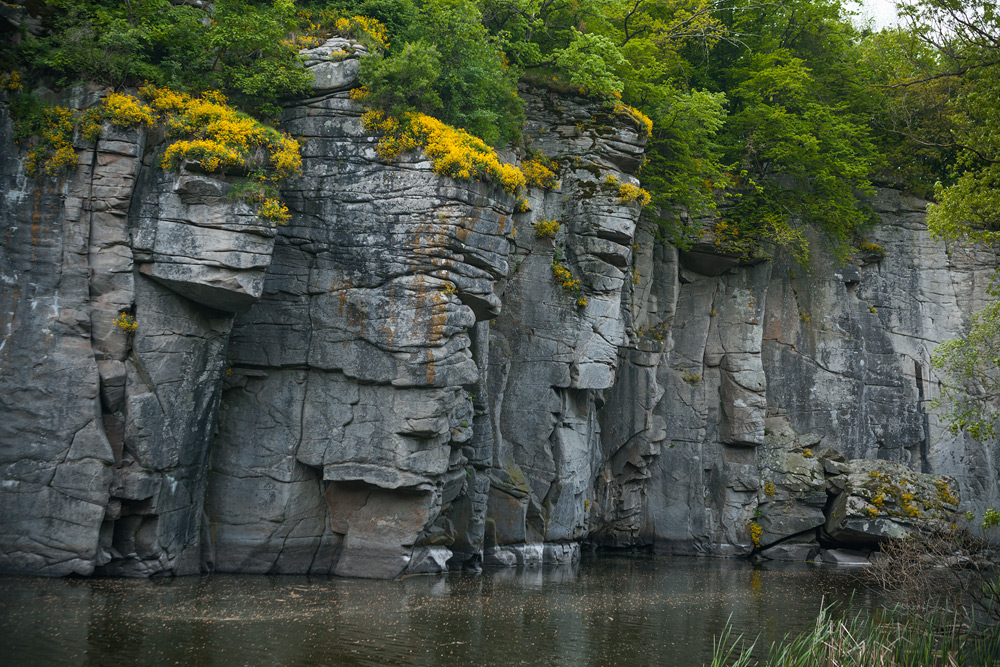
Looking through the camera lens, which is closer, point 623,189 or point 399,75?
point 399,75

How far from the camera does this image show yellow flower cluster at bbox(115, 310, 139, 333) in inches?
716

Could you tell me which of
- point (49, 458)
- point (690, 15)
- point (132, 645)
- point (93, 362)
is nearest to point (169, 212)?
point (93, 362)

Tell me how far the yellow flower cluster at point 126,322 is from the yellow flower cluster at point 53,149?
3.51 m

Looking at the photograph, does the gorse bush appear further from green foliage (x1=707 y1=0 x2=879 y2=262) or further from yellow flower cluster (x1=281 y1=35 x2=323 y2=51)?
green foliage (x1=707 y1=0 x2=879 y2=262)

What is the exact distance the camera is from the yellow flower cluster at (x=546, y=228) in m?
25.9

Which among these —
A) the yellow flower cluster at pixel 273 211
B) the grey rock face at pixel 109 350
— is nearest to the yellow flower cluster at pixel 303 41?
the yellow flower cluster at pixel 273 211

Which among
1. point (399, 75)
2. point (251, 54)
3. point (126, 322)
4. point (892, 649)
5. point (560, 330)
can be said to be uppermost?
point (251, 54)

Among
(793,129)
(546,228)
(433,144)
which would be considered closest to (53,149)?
(433,144)

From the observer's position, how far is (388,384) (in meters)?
20.7

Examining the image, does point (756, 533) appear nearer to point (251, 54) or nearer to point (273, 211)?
point (273, 211)

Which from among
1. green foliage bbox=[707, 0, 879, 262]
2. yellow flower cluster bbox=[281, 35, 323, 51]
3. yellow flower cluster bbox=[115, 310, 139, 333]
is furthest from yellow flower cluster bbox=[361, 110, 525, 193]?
green foliage bbox=[707, 0, 879, 262]

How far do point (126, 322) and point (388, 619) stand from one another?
30.0ft

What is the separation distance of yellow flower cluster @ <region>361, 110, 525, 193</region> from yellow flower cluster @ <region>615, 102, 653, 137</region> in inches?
283

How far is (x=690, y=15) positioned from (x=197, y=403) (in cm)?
2268
